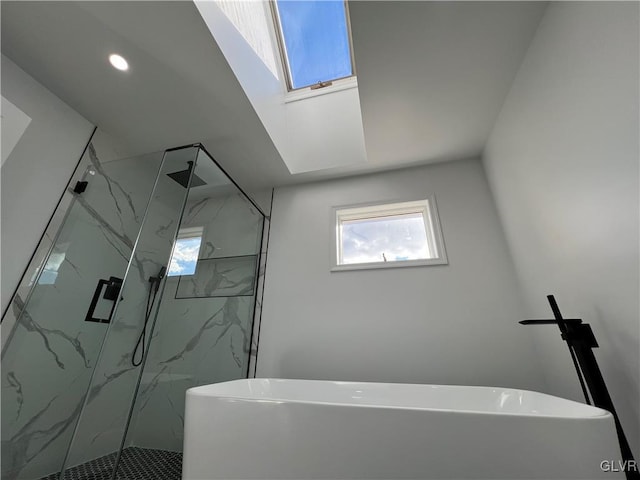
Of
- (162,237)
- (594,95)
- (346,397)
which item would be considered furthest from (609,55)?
(162,237)

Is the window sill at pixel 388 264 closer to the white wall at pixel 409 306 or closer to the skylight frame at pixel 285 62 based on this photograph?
the white wall at pixel 409 306

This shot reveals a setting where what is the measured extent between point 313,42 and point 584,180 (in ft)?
7.53

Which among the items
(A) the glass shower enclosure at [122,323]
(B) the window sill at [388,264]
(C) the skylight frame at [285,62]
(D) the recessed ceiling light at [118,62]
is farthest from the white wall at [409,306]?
(D) the recessed ceiling light at [118,62]

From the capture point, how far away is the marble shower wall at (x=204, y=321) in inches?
66.7

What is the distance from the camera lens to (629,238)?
1.00 m

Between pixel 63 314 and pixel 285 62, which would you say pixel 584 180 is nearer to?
pixel 285 62

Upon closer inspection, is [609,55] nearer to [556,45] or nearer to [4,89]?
[556,45]

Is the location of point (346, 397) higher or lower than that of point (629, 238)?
lower

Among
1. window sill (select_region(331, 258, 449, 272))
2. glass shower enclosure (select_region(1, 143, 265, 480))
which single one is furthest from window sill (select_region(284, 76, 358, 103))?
window sill (select_region(331, 258, 449, 272))

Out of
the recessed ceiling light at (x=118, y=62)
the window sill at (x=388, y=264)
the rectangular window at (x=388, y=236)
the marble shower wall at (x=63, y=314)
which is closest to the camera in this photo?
the marble shower wall at (x=63, y=314)

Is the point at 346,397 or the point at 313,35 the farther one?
the point at 313,35

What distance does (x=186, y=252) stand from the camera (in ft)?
6.15

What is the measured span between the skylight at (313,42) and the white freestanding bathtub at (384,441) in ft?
8.06

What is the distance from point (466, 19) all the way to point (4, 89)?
2.58 m
